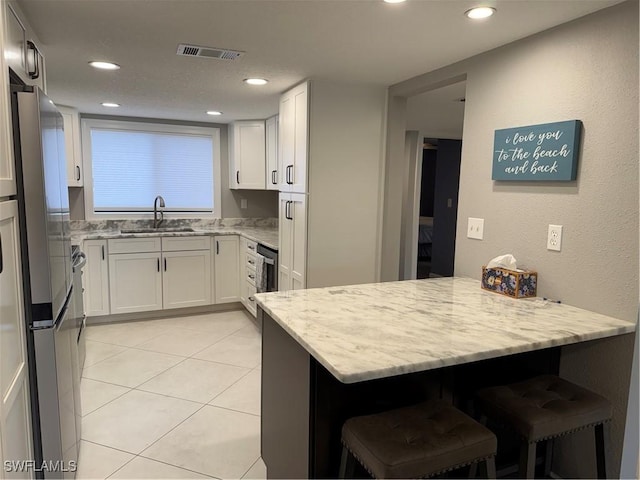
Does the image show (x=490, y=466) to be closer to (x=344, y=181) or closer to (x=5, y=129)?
(x=5, y=129)

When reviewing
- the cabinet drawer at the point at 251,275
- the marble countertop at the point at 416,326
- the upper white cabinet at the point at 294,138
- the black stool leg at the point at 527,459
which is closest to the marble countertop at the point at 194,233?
the cabinet drawer at the point at 251,275

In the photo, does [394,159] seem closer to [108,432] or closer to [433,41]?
[433,41]

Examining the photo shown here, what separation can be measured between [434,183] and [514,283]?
513 centimetres

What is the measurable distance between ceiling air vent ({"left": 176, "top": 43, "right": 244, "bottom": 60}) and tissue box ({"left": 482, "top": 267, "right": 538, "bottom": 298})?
6.02 feet

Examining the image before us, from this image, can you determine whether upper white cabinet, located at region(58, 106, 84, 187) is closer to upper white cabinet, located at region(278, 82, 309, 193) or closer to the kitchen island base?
upper white cabinet, located at region(278, 82, 309, 193)

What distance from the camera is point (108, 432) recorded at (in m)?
2.48

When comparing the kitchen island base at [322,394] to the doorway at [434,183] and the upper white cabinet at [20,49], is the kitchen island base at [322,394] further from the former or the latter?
the doorway at [434,183]

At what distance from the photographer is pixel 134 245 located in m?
4.36

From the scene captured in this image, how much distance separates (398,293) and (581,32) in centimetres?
140

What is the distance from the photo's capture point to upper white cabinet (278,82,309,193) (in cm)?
307

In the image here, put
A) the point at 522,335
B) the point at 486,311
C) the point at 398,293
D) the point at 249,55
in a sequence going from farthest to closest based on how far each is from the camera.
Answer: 1. the point at 249,55
2. the point at 398,293
3. the point at 486,311
4. the point at 522,335

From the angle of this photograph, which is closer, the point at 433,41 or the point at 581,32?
the point at 581,32

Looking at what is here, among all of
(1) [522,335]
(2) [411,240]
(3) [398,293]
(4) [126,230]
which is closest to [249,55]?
(3) [398,293]

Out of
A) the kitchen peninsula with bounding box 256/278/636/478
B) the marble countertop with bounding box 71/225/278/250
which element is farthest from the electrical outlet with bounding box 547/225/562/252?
the marble countertop with bounding box 71/225/278/250
